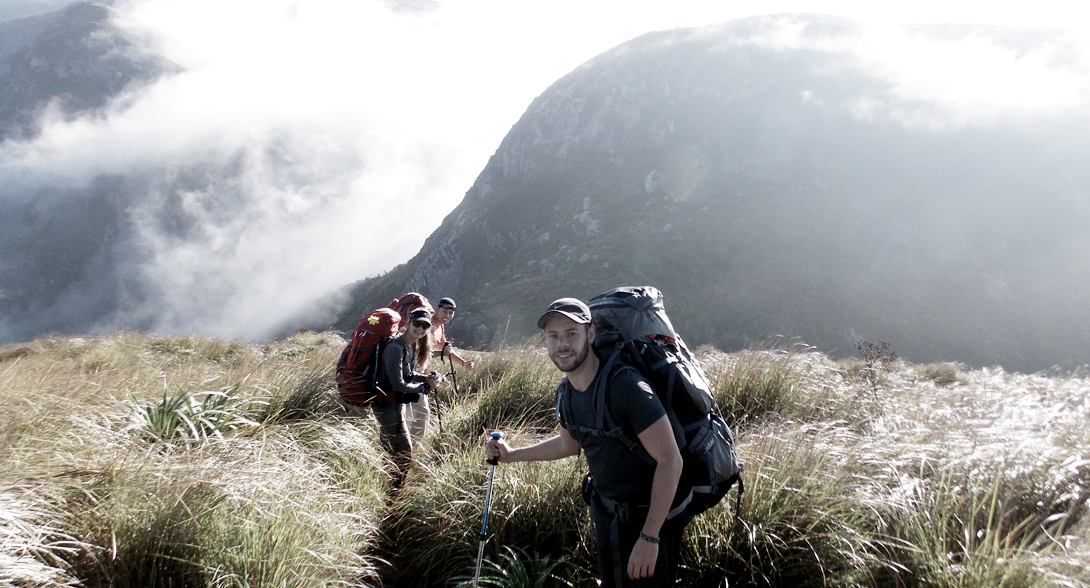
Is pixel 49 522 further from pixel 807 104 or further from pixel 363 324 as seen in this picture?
pixel 807 104

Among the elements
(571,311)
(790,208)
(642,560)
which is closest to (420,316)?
(571,311)

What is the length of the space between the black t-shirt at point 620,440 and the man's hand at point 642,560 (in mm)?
178

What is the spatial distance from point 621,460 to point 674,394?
1.17 ft

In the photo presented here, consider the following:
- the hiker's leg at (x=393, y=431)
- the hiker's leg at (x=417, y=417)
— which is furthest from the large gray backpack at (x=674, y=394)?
the hiker's leg at (x=417, y=417)

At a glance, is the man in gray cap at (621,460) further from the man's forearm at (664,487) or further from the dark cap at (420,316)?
the dark cap at (420,316)

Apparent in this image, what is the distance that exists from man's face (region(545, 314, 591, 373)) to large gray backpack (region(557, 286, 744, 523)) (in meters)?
0.13

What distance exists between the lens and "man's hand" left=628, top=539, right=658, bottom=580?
2.03 metres

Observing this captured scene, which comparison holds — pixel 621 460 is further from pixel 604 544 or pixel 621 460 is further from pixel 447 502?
pixel 447 502

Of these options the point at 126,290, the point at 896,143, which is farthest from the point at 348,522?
the point at 126,290

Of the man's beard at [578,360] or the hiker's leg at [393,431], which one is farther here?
the hiker's leg at [393,431]

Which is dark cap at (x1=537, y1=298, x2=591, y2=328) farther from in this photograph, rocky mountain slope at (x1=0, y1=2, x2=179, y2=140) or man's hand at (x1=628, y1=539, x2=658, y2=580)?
rocky mountain slope at (x1=0, y1=2, x2=179, y2=140)

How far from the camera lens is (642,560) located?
2045mm

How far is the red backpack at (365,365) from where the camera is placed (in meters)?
4.41

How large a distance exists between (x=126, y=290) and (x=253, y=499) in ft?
356
